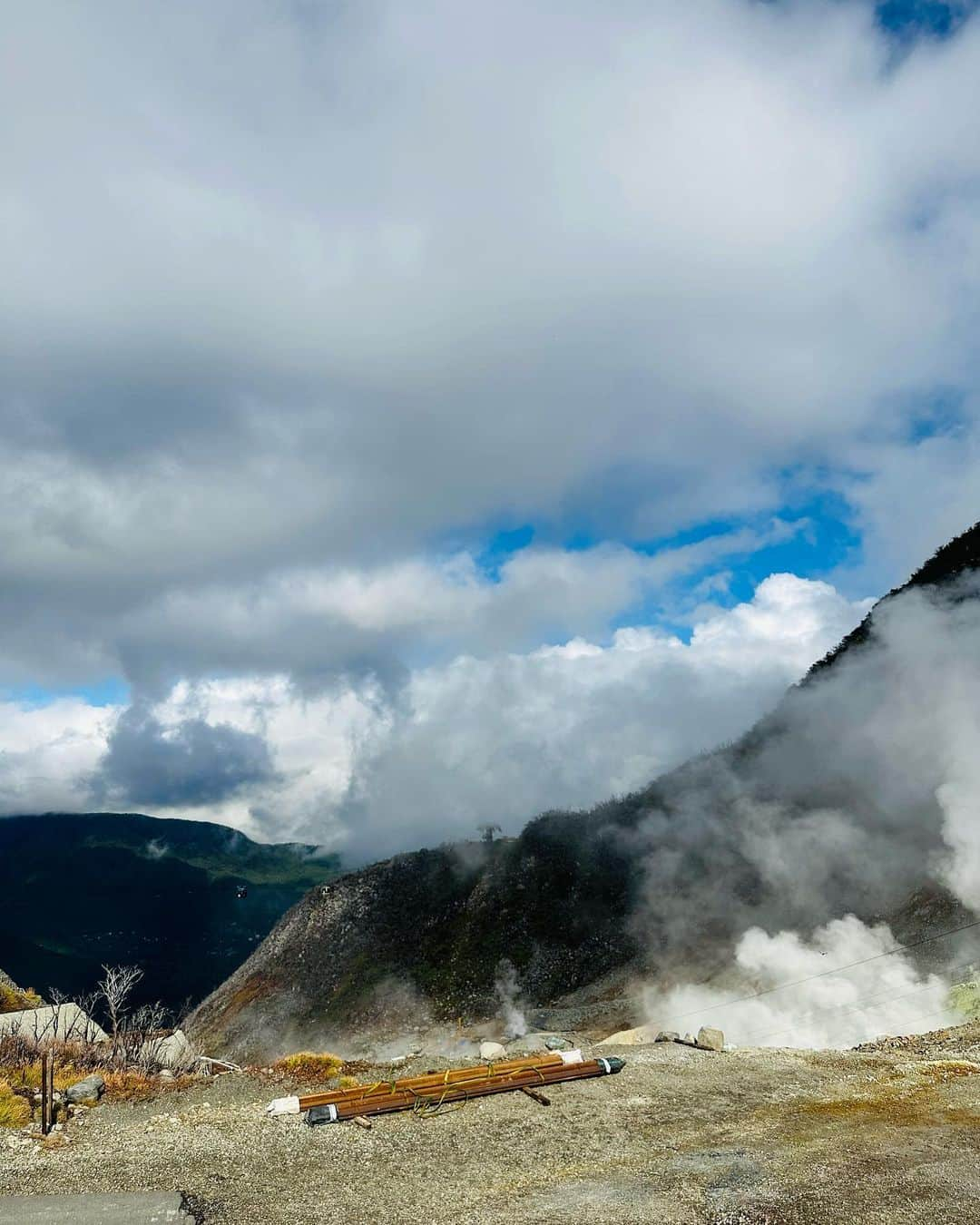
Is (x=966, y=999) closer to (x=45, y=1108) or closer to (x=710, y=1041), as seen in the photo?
(x=710, y=1041)

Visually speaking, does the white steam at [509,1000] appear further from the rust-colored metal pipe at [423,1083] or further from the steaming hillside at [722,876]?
the rust-colored metal pipe at [423,1083]

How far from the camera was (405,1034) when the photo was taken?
61.1 metres

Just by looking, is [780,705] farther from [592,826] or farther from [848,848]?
[848,848]

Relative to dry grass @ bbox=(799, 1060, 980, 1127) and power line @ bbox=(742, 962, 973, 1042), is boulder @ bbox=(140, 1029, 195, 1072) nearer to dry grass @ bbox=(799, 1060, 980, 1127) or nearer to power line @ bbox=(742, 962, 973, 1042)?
dry grass @ bbox=(799, 1060, 980, 1127)

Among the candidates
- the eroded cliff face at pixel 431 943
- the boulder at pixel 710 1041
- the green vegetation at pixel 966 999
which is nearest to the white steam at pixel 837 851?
the green vegetation at pixel 966 999

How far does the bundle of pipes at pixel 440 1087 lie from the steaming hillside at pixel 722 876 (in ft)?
87.1

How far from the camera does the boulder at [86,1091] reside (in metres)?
14.5

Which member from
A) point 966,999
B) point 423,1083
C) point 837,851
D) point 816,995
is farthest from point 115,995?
point 837,851

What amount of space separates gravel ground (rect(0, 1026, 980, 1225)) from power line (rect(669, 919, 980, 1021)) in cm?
2539

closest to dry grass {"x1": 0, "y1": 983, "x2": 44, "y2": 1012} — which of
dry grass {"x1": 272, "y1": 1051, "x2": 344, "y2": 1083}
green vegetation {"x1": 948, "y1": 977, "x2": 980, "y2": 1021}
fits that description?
dry grass {"x1": 272, "y1": 1051, "x2": 344, "y2": 1083}

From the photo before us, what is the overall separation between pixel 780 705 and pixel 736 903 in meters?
26.8

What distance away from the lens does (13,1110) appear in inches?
531

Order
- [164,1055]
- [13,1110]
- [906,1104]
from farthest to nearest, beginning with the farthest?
[164,1055] → [906,1104] → [13,1110]

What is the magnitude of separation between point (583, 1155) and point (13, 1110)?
9.40 metres
